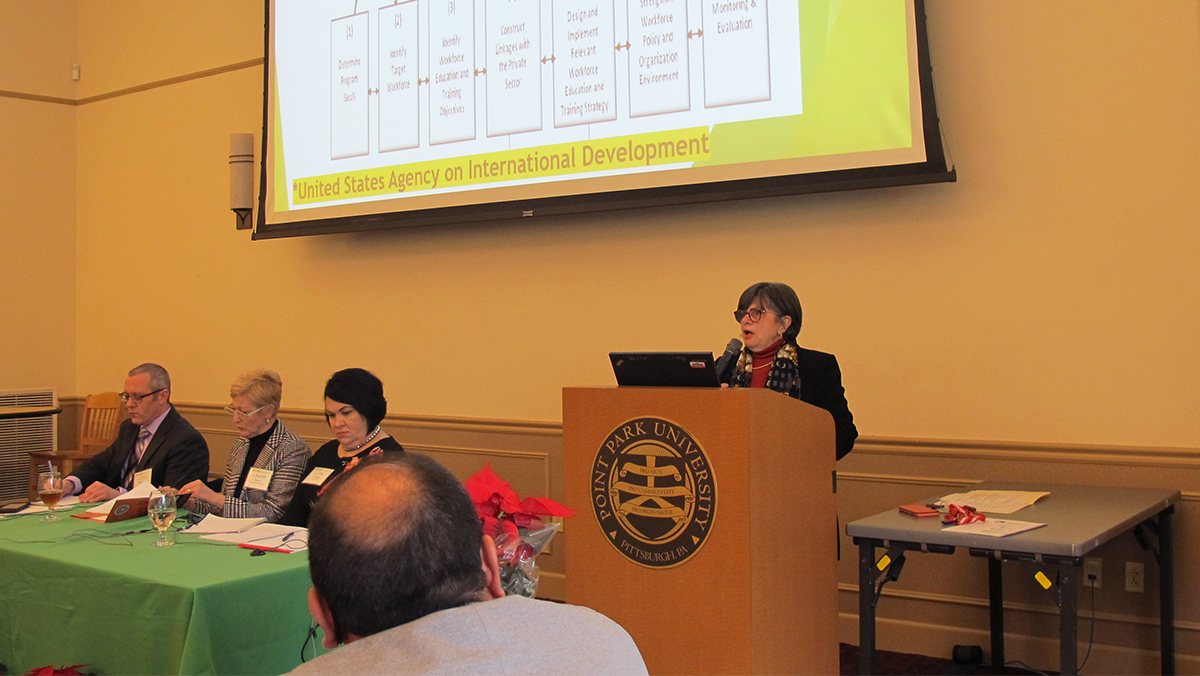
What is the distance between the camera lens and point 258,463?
3449 mm

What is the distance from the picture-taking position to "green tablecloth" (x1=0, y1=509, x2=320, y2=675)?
2.20 m

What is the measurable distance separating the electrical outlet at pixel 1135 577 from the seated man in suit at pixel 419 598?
2806 mm

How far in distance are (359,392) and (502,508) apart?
1.52 m

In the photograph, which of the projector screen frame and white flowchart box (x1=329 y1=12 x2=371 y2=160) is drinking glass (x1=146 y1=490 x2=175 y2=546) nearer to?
the projector screen frame

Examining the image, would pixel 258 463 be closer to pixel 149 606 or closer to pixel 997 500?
pixel 149 606

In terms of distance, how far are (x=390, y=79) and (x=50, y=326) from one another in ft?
12.6

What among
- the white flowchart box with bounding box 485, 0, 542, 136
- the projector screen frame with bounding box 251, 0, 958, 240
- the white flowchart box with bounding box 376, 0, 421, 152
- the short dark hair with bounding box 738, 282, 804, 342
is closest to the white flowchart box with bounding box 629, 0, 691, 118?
the projector screen frame with bounding box 251, 0, 958, 240

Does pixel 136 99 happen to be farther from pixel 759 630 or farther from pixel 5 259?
pixel 759 630

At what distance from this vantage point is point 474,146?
4695 mm

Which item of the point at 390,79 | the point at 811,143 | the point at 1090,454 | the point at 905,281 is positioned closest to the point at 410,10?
the point at 390,79

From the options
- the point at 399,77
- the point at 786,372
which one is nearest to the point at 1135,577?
the point at 786,372

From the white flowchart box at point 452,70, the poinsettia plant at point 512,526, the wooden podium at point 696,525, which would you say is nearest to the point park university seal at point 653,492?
the wooden podium at point 696,525

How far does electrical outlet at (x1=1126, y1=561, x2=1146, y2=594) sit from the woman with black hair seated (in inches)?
101

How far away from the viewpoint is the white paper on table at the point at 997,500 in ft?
9.25
